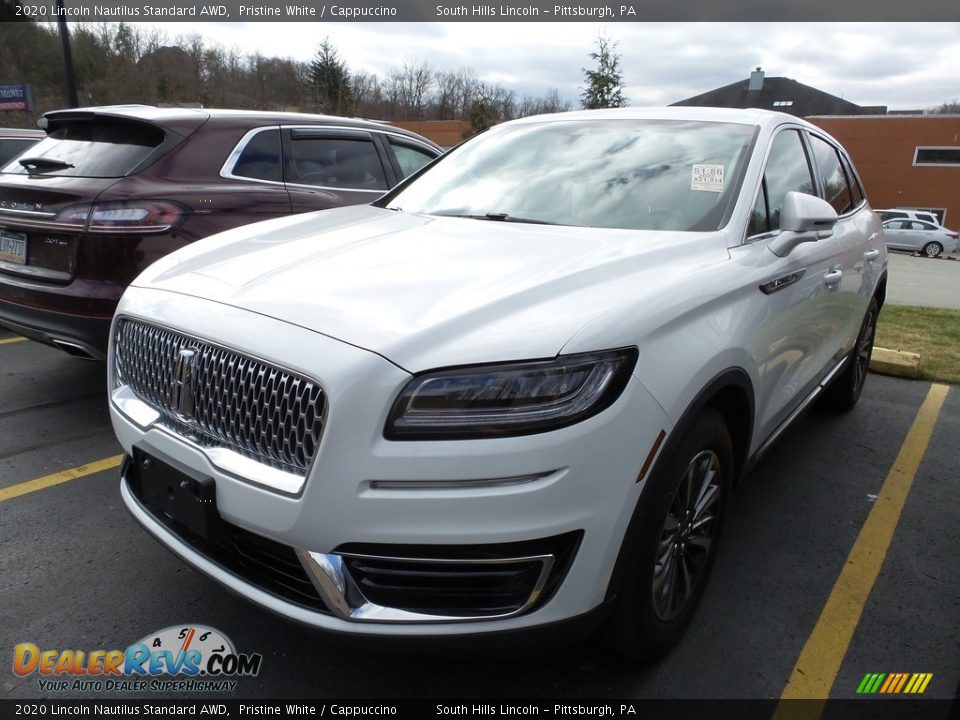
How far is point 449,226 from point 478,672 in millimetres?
1625

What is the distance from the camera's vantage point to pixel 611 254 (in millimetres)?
2258

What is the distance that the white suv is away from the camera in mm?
1626

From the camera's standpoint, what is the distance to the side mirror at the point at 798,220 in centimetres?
256

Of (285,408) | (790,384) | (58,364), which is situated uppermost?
(285,408)

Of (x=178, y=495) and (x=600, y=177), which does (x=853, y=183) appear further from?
(x=178, y=495)

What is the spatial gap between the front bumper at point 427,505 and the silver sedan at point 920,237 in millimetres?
31379

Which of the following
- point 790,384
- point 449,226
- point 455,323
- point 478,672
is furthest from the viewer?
point 790,384

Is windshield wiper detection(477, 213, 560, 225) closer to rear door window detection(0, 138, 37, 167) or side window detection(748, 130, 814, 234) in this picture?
side window detection(748, 130, 814, 234)

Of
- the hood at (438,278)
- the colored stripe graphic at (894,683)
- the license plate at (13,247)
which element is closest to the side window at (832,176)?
the hood at (438,278)

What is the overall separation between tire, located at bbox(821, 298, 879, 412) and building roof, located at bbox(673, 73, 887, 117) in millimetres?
39309

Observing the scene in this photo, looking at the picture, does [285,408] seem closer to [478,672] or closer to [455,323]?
[455,323]

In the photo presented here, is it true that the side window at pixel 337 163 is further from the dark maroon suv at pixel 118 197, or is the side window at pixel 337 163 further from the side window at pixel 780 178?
the side window at pixel 780 178

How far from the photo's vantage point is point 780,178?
305 centimetres

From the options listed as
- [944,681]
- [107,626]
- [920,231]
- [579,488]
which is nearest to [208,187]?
[107,626]
